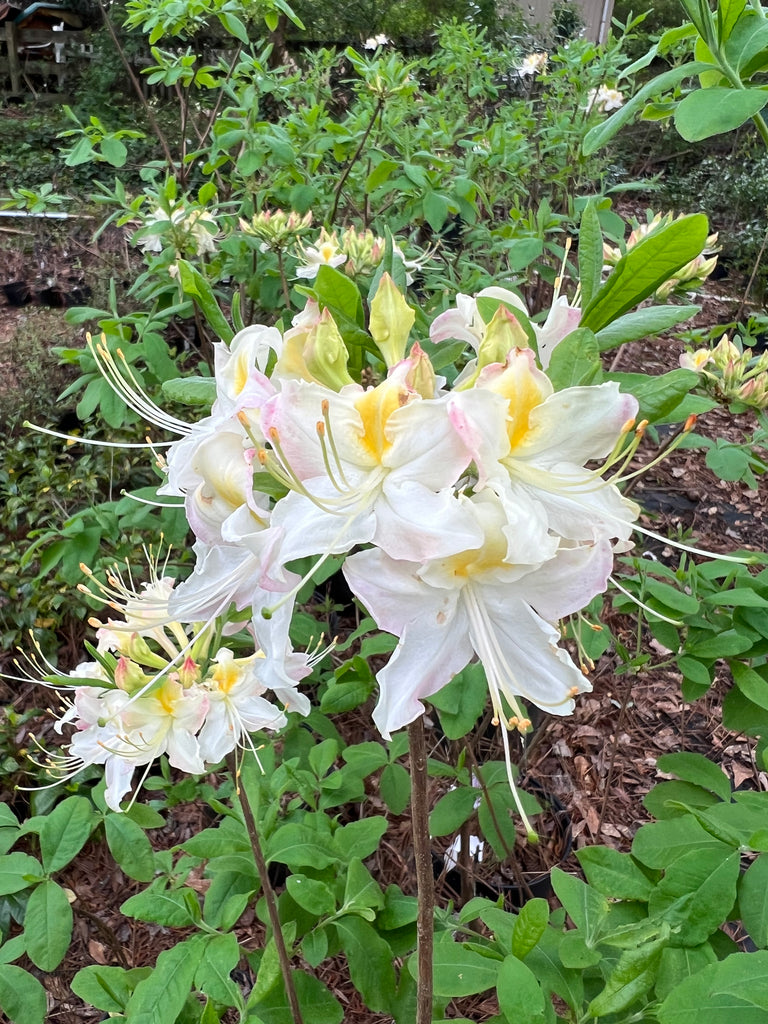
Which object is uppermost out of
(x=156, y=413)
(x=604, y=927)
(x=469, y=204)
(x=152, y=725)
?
(x=156, y=413)

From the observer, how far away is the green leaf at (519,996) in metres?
0.75

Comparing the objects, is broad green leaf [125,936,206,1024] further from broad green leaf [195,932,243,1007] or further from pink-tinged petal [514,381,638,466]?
pink-tinged petal [514,381,638,466]

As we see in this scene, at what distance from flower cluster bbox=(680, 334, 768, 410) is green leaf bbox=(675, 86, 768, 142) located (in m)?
0.80

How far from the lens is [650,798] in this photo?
1.20 meters

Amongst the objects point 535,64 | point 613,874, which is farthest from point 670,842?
Answer: point 535,64

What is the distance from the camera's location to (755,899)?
0.88 m

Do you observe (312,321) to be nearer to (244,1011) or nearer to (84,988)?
(244,1011)

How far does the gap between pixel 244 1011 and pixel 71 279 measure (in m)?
4.85

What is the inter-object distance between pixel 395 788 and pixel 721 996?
2.66 feet

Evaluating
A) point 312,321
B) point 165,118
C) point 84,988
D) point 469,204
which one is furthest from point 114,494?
point 165,118

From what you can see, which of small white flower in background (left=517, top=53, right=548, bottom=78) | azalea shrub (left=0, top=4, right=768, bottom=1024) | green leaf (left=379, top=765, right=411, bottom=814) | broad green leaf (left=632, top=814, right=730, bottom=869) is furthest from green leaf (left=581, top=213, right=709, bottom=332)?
small white flower in background (left=517, top=53, right=548, bottom=78)

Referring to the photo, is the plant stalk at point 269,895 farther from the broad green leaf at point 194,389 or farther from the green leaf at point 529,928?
the broad green leaf at point 194,389

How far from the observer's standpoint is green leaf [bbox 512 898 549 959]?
83 cm

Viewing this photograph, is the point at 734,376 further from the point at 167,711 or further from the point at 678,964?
the point at 167,711
